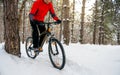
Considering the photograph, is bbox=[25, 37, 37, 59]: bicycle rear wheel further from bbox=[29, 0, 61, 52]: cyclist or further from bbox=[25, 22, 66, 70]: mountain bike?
bbox=[25, 22, 66, 70]: mountain bike

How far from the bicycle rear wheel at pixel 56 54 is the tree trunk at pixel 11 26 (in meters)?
1.02

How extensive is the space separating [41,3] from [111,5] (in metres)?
13.0

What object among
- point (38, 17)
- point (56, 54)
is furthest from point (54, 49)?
point (38, 17)

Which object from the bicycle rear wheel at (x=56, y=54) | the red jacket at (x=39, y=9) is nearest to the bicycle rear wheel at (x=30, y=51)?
the bicycle rear wheel at (x=56, y=54)

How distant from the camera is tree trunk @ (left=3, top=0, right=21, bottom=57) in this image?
6305 mm

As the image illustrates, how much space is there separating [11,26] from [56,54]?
1490 mm

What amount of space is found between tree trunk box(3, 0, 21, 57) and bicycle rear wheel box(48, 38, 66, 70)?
1.02 metres

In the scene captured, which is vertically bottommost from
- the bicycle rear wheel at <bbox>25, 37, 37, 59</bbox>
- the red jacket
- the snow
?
the snow

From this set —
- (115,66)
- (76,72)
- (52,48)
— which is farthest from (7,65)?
(115,66)

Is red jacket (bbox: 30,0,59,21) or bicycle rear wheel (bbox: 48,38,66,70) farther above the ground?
red jacket (bbox: 30,0,59,21)

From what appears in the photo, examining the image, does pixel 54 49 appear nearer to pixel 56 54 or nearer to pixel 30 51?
pixel 56 54

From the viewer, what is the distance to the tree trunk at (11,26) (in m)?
6.30

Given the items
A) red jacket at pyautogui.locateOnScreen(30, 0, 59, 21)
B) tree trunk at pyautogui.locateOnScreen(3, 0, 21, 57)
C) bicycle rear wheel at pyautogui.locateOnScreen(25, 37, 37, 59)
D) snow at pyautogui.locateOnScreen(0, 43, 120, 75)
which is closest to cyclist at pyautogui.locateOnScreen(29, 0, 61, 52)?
red jacket at pyautogui.locateOnScreen(30, 0, 59, 21)

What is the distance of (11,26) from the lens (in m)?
6.32
